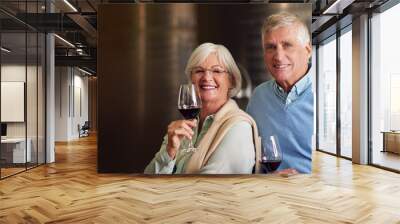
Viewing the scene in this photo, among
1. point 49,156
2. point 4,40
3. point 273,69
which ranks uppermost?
point 4,40

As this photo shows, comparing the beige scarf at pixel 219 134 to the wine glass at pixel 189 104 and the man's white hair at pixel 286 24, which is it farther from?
the wine glass at pixel 189 104

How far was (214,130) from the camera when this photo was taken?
6164mm

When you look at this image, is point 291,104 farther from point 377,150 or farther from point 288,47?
point 377,150

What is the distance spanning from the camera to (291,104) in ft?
21.0

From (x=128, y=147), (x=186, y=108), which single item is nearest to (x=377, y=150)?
(x=128, y=147)

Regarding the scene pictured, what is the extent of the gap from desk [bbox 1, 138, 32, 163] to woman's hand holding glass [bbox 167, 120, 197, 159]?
2.76 m

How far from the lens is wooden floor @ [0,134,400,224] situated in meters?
3.90

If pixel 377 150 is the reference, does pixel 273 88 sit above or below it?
above

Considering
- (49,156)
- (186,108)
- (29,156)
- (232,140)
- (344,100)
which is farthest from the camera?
(344,100)

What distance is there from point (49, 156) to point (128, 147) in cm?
290

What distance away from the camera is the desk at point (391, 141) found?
7.54m

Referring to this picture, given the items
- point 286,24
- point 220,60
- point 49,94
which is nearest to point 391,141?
point 286,24

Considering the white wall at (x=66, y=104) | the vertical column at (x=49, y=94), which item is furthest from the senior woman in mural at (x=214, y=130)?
the white wall at (x=66, y=104)

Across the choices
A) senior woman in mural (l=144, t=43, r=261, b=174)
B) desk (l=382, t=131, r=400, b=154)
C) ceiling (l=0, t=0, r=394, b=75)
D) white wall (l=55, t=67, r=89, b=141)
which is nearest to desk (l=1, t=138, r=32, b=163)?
ceiling (l=0, t=0, r=394, b=75)
